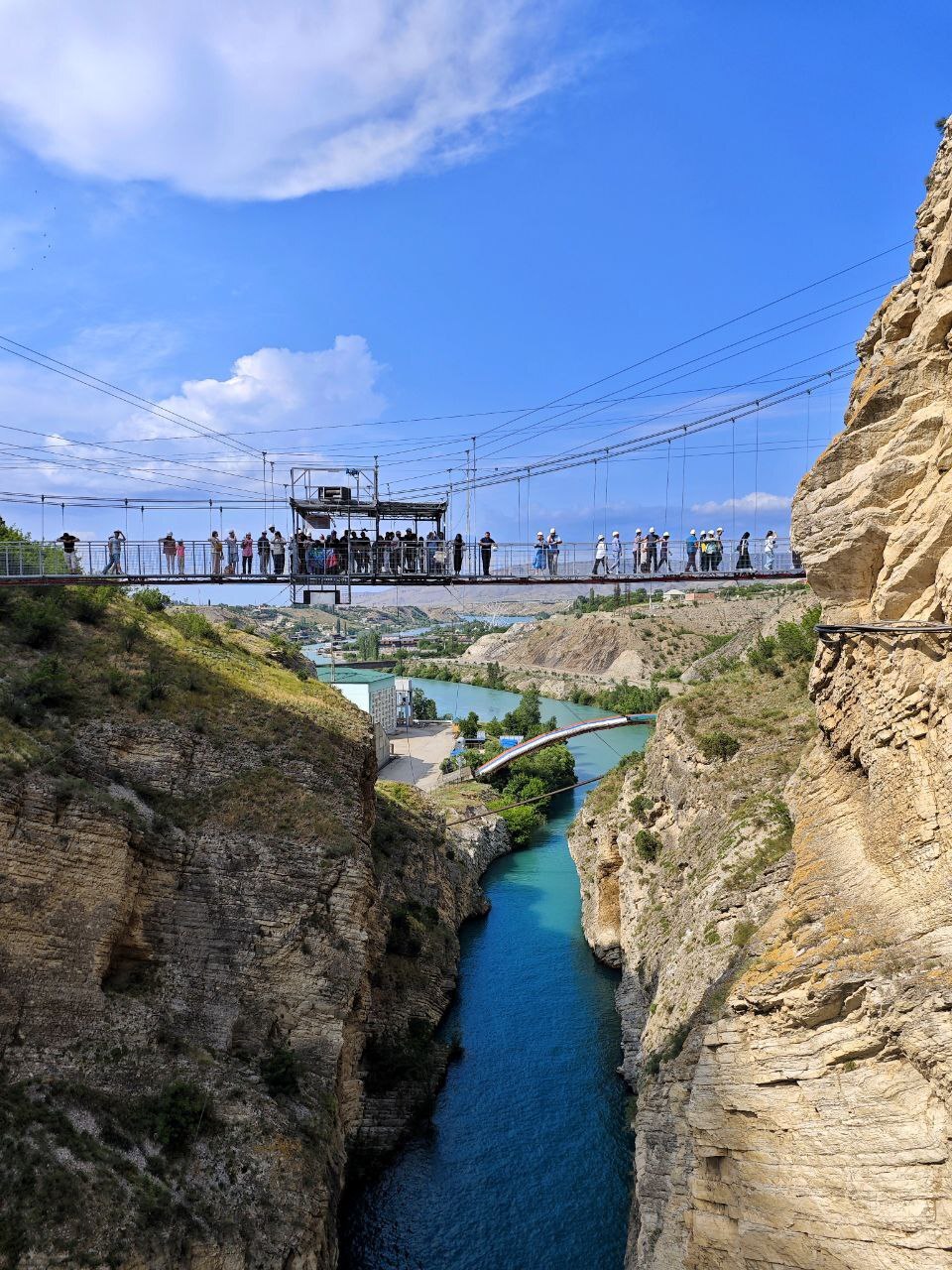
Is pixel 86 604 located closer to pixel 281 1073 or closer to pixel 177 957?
pixel 177 957

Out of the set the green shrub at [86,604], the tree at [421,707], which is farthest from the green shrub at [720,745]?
the tree at [421,707]

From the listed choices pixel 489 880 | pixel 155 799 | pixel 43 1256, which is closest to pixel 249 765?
pixel 155 799

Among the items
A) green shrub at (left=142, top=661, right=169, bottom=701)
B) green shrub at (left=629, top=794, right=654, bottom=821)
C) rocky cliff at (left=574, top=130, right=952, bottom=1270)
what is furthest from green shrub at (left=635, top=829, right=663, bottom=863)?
green shrub at (left=142, top=661, right=169, bottom=701)

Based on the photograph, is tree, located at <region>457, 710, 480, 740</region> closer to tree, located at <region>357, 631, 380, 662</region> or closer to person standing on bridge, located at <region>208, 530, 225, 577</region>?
person standing on bridge, located at <region>208, 530, 225, 577</region>

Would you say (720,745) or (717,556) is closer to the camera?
(717,556)

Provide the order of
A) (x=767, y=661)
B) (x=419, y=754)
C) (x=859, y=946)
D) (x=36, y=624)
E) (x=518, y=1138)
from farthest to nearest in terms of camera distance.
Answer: (x=419, y=754) → (x=767, y=661) → (x=518, y=1138) → (x=36, y=624) → (x=859, y=946)

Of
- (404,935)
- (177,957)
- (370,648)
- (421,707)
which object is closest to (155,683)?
(177,957)
